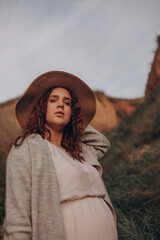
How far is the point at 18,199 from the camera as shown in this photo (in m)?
1.31

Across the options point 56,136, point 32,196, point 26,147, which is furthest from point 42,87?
point 32,196

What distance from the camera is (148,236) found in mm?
2561

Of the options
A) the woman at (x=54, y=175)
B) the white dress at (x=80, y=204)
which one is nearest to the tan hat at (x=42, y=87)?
the woman at (x=54, y=175)

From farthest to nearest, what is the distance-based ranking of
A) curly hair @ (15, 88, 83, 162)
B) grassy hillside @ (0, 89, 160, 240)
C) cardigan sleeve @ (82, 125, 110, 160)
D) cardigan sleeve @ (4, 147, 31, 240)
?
grassy hillside @ (0, 89, 160, 240)
cardigan sleeve @ (82, 125, 110, 160)
curly hair @ (15, 88, 83, 162)
cardigan sleeve @ (4, 147, 31, 240)

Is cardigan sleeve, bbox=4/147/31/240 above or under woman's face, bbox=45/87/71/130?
under

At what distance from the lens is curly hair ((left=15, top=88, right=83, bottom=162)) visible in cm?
186

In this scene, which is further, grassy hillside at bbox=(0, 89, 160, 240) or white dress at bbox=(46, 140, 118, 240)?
grassy hillside at bbox=(0, 89, 160, 240)

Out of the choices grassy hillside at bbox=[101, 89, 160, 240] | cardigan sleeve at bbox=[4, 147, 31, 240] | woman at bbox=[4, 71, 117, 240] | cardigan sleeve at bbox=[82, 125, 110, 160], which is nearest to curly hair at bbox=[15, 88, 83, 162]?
woman at bbox=[4, 71, 117, 240]

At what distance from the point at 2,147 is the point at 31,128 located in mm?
3653

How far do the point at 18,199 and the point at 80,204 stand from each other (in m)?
0.45

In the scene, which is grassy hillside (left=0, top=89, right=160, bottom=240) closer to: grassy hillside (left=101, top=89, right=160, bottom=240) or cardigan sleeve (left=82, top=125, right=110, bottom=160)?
grassy hillside (left=101, top=89, right=160, bottom=240)

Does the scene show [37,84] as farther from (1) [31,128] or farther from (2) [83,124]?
(2) [83,124]

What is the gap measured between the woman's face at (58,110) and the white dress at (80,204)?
30 cm

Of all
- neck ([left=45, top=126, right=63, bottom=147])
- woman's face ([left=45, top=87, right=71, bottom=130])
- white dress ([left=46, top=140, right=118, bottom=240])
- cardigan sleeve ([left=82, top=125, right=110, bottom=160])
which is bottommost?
white dress ([left=46, top=140, right=118, bottom=240])
